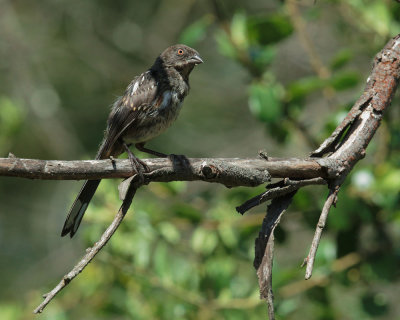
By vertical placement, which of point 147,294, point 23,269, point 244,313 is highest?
point 23,269

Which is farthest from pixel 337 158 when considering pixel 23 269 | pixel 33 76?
pixel 23 269

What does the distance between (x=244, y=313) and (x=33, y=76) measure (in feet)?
21.2

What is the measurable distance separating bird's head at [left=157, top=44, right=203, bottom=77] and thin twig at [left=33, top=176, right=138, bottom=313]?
2.34 m

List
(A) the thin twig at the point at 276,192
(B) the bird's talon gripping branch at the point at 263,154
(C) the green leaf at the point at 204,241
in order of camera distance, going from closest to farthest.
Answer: (A) the thin twig at the point at 276,192 → (B) the bird's talon gripping branch at the point at 263,154 → (C) the green leaf at the point at 204,241

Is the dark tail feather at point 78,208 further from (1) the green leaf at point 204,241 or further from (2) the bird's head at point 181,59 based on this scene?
(2) the bird's head at point 181,59

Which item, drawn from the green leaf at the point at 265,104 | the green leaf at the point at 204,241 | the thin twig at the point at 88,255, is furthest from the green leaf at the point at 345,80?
the thin twig at the point at 88,255

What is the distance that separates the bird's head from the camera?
4.69 m

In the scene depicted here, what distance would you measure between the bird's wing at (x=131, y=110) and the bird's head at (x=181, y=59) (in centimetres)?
45

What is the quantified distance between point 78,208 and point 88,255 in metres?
1.43

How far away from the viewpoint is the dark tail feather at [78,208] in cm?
345

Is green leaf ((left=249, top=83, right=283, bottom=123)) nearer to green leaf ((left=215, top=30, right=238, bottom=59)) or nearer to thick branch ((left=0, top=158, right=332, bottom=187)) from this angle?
green leaf ((left=215, top=30, right=238, bottom=59))

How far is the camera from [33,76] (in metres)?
9.28

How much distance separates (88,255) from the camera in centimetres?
226

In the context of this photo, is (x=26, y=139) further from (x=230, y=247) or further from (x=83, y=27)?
(x=230, y=247)
